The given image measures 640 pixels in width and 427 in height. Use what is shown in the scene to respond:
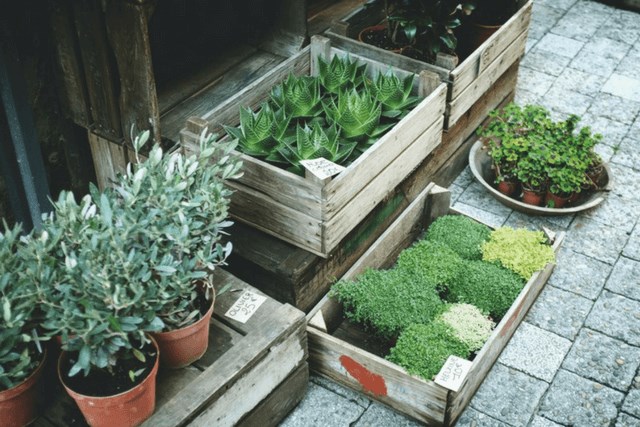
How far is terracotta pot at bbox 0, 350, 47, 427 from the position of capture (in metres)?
2.66

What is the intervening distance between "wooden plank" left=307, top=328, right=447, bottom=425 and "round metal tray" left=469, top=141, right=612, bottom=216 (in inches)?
71.7

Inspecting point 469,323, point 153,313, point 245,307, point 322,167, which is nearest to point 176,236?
point 153,313

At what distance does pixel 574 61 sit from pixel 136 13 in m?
4.57

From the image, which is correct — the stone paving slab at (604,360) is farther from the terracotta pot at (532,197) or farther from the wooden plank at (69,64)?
the wooden plank at (69,64)

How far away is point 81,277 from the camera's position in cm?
255

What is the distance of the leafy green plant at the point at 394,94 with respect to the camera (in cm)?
410

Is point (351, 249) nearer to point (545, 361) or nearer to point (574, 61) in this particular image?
point (545, 361)

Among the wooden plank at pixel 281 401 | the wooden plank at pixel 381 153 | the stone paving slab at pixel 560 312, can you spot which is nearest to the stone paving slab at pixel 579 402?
the stone paving slab at pixel 560 312

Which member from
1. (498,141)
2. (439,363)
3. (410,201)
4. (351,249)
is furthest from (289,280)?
(498,141)

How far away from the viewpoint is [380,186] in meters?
3.96

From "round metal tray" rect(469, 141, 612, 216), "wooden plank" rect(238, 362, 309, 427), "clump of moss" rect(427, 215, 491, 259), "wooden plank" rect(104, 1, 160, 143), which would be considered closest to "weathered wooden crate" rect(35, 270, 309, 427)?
"wooden plank" rect(238, 362, 309, 427)

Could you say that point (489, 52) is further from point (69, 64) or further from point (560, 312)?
point (69, 64)

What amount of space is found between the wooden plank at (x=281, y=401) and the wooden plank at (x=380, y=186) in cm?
65

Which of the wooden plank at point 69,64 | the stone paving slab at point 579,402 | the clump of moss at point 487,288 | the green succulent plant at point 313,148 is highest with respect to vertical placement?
the wooden plank at point 69,64
